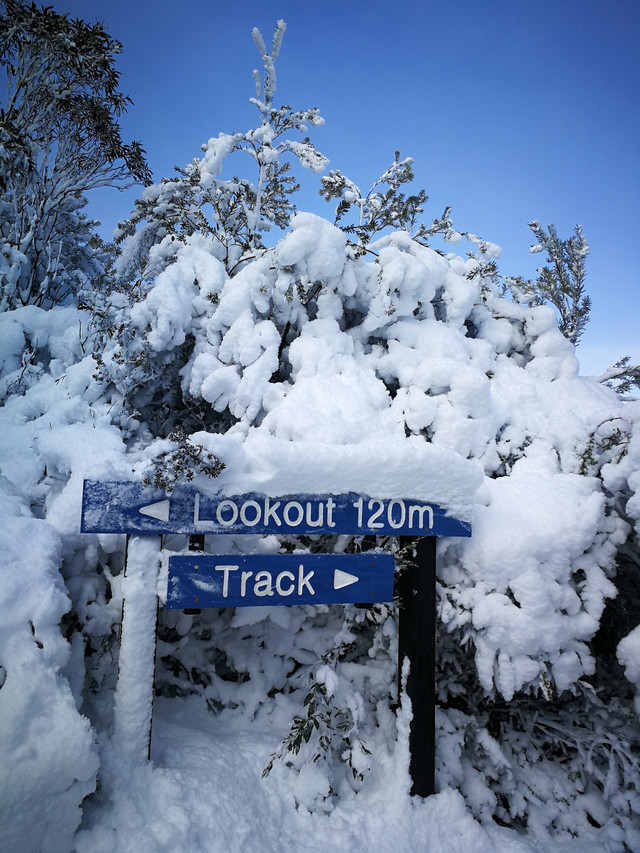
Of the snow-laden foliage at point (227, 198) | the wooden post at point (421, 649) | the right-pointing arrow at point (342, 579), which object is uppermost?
the snow-laden foliage at point (227, 198)

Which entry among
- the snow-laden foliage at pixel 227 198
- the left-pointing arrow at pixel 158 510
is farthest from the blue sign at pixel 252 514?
the snow-laden foliage at pixel 227 198

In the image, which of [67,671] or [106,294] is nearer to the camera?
[67,671]

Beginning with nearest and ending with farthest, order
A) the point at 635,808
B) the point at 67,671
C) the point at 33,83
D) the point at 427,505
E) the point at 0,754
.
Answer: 1. the point at 0,754
2. the point at 67,671
3. the point at 427,505
4. the point at 635,808
5. the point at 33,83

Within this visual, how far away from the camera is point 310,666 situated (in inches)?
142

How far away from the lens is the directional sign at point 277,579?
8.52ft

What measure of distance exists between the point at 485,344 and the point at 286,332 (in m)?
2.15

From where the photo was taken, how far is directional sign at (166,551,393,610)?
8.52 feet

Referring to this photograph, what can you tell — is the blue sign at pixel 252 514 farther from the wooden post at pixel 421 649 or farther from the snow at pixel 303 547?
the wooden post at pixel 421 649

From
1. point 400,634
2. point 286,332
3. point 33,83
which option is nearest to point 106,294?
point 286,332

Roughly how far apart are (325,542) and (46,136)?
5.49m

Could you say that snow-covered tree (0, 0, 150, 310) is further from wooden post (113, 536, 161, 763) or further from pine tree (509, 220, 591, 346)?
pine tree (509, 220, 591, 346)

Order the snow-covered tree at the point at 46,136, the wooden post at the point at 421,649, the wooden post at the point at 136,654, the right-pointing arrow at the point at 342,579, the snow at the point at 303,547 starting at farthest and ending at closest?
1. the snow-covered tree at the point at 46,136
2. the wooden post at the point at 421,649
3. the right-pointing arrow at the point at 342,579
4. the wooden post at the point at 136,654
5. the snow at the point at 303,547

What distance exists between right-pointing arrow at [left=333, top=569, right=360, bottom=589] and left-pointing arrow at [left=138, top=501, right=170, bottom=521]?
1089 mm

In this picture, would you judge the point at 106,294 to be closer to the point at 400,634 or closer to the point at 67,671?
the point at 67,671
